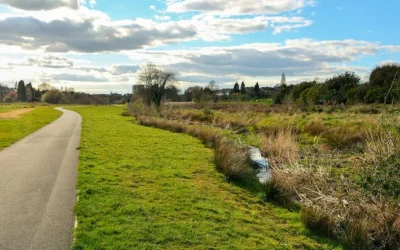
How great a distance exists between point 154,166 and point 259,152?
24.4 ft

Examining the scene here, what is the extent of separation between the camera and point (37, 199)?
7.67 meters

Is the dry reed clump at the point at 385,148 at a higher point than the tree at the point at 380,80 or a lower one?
lower

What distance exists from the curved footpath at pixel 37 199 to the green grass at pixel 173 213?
299mm

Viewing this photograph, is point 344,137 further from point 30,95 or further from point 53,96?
point 30,95

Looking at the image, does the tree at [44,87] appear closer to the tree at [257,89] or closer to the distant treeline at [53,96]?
the distant treeline at [53,96]

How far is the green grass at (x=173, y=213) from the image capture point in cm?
604

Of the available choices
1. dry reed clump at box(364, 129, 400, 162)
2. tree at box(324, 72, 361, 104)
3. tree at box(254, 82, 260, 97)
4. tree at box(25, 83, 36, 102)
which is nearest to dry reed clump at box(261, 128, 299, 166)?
dry reed clump at box(364, 129, 400, 162)

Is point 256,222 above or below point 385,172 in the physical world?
below

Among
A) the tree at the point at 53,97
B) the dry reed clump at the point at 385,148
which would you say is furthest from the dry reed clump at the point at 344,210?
the tree at the point at 53,97

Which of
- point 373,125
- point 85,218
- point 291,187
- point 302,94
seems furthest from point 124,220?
point 302,94

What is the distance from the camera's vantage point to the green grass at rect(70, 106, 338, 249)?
19.8 ft

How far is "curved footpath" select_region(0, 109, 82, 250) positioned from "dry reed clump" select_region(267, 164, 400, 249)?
17.0 ft

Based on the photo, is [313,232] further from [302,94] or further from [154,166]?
[302,94]

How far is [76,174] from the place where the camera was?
402 inches
